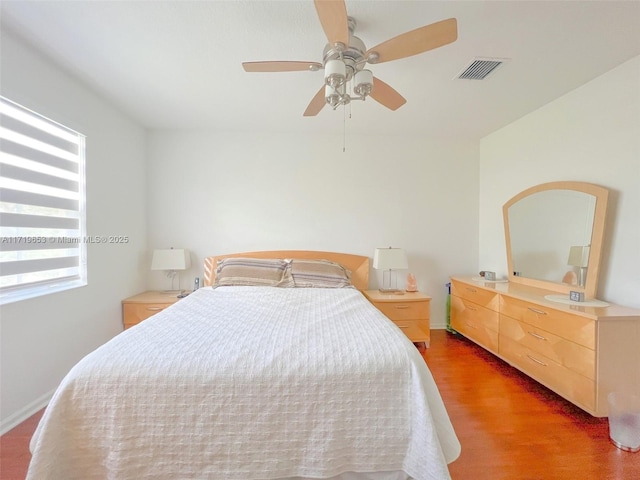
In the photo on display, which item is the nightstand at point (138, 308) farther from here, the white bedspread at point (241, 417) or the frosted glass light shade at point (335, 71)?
the frosted glass light shade at point (335, 71)

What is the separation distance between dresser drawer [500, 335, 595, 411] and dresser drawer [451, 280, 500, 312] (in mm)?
299

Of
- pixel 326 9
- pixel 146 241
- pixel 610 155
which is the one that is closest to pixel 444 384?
pixel 610 155

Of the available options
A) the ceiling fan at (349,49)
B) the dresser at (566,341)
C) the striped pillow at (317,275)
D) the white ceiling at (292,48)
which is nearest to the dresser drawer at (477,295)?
the dresser at (566,341)

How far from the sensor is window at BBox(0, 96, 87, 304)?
1.75 metres

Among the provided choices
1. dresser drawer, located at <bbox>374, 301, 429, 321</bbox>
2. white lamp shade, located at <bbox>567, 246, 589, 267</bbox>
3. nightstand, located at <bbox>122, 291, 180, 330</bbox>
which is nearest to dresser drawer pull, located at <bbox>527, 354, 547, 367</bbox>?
white lamp shade, located at <bbox>567, 246, 589, 267</bbox>

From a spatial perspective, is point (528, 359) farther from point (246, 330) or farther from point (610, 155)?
point (246, 330)

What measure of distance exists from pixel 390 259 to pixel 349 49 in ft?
6.94

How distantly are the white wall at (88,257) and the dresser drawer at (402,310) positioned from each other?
2.56 meters

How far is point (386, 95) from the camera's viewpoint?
1856 millimetres

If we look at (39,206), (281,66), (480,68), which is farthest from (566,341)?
Result: (39,206)

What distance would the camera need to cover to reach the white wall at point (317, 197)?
329 cm

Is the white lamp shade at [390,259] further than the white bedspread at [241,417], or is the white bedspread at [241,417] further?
the white lamp shade at [390,259]

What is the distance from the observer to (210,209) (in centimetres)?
331

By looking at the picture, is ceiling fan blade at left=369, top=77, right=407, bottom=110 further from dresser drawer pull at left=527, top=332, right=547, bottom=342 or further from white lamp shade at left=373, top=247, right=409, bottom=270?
dresser drawer pull at left=527, top=332, right=547, bottom=342
